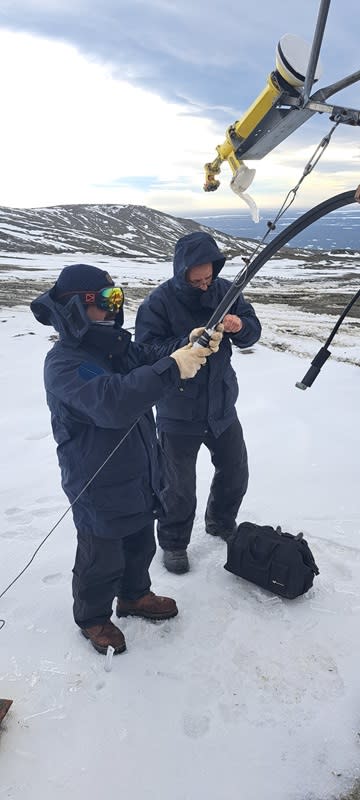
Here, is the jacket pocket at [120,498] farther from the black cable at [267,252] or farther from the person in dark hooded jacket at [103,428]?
the black cable at [267,252]

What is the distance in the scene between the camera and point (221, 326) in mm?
2617

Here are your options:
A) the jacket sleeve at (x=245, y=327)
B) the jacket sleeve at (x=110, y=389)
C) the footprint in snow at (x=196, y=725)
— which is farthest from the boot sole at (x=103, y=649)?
the jacket sleeve at (x=245, y=327)

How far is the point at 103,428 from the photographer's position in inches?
98.9

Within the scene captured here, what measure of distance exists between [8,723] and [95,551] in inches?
33.8

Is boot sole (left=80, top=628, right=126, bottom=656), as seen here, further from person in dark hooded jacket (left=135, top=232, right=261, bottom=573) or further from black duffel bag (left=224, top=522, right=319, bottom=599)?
black duffel bag (left=224, top=522, right=319, bottom=599)

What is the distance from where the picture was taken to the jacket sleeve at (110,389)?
2234 millimetres

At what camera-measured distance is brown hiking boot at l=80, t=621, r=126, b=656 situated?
107 inches

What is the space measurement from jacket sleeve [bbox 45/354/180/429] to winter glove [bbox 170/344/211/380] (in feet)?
0.10

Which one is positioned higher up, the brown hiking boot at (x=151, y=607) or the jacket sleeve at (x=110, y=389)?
the jacket sleeve at (x=110, y=389)

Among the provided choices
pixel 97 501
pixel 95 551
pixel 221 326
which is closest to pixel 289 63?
pixel 221 326

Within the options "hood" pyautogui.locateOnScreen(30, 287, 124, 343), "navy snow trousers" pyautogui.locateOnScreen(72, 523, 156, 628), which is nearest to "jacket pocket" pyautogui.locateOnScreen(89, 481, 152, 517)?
"navy snow trousers" pyautogui.locateOnScreen(72, 523, 156, 628)

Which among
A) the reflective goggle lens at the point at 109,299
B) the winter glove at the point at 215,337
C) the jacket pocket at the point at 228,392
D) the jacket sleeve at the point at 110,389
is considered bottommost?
the jacket pocket at the point at 228,392

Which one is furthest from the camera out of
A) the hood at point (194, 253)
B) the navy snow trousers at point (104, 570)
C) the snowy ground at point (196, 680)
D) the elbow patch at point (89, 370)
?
the hood at point (194, 253)

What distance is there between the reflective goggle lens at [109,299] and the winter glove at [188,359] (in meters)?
0.41
